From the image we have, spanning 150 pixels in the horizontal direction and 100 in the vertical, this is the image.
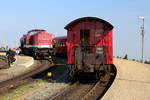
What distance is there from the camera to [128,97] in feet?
35.3

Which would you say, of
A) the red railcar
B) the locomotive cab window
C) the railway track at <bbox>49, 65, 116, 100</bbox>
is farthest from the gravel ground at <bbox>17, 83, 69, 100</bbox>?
the red railcar

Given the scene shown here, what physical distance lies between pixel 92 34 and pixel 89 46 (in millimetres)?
808

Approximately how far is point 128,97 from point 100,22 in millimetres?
6605

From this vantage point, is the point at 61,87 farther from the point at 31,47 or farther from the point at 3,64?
the point at 31,47

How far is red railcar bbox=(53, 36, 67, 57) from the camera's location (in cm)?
3284

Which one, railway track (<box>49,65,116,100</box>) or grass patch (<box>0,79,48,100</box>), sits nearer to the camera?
railway track (<box>49,65,116,100</box>)

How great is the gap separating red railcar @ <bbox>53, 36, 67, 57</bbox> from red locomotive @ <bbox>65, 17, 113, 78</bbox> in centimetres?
1587

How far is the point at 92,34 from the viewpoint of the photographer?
53.6ft

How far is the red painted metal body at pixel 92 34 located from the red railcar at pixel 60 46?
1586 centimetres

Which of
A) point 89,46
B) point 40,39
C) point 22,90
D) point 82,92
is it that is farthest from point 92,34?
point 40,39

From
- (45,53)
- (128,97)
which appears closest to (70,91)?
(128,97)

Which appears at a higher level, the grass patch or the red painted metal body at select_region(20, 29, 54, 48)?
the red painted metal body at select_region(20, 29, 54, 48)

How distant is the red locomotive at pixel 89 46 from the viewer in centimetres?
1579

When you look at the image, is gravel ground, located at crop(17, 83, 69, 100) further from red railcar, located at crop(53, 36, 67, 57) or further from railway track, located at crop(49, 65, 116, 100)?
red railcar, located at crop(53, 36, 67, 57)
